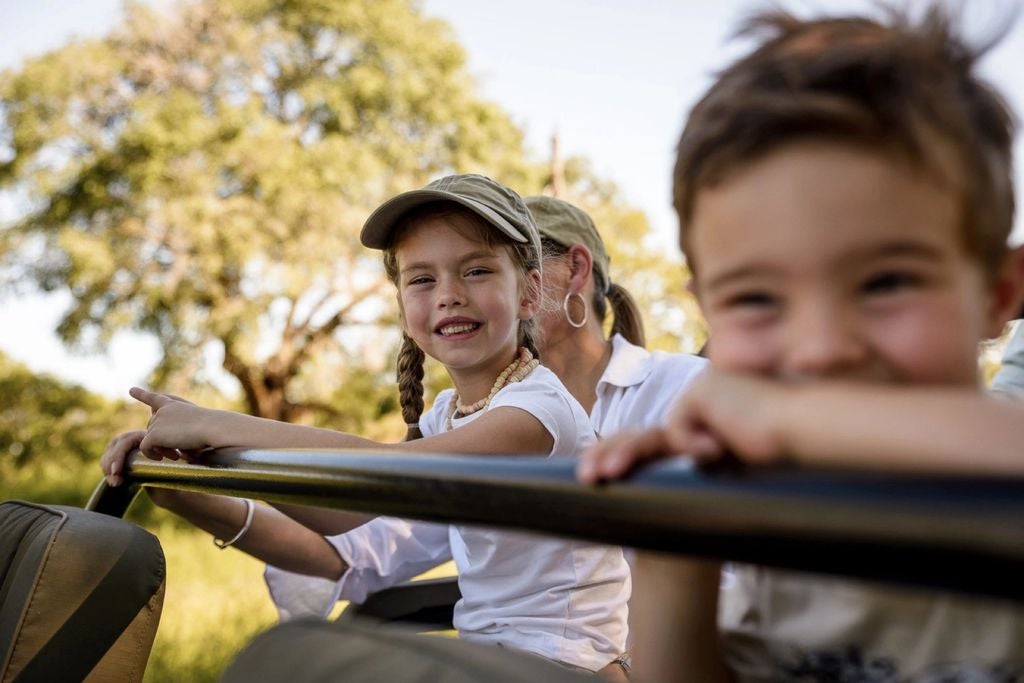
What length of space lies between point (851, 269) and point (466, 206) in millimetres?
1493

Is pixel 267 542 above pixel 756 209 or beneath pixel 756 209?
beneath

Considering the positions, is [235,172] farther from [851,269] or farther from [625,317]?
[851,269]

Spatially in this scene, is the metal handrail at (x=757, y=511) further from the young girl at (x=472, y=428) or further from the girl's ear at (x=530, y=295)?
the girl's ear at (x=530, y=295)

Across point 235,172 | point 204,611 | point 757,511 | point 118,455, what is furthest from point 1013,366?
point 235,172

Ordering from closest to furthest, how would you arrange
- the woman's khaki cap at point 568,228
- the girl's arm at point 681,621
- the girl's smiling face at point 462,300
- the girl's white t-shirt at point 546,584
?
1. the girl's arm at point 681,621
2. the girl's white t-shirt at point 546,584
3. the girl's smiling face at point 462,300
4. the woman's khaki cap at point 568,228

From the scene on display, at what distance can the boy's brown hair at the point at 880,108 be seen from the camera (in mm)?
783

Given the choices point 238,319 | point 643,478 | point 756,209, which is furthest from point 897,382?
point 238,319

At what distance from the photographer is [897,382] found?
0.80 metres

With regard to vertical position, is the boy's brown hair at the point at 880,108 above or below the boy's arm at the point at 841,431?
above

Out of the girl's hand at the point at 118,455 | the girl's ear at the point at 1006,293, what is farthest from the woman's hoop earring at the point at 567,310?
the girl's ear at the point at 1006,293

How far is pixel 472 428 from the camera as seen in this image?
1.69 meters

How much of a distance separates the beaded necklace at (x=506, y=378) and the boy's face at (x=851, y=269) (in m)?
1.40

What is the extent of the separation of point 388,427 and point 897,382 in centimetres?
1380

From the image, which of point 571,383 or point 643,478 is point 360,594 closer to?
point 571,383
